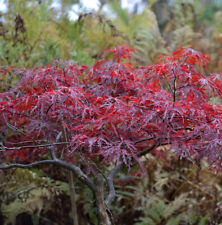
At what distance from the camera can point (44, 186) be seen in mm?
2311

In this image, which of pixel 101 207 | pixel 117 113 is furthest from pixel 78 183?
pixel 117 113

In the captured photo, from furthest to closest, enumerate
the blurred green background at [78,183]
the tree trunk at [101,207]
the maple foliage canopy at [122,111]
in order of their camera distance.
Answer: the blurred green background at [78,183]
the tree trunk at [101,207]
the maple foliage canopy at [122,111]

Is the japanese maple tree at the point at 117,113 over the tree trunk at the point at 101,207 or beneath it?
over

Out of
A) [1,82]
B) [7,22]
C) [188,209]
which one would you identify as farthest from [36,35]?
[188,209]

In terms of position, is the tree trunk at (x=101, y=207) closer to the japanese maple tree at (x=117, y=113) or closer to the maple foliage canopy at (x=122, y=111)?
the japanese maple tree at (x=117, y=113)

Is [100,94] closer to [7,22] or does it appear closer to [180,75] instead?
[180,75]

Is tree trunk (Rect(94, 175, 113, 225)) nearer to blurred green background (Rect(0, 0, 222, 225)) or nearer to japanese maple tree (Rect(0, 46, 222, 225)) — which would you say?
japanese maple tree (Rect(0, 46, 222, 225))

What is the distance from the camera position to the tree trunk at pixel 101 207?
61.4 inches

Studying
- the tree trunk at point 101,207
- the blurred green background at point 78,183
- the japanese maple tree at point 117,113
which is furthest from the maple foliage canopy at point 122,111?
the blurred green background at point 78,183

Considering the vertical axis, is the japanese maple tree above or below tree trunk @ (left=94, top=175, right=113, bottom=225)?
above

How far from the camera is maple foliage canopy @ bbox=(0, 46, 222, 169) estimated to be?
Answer: 129 cm

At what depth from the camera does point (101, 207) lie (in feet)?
5.21

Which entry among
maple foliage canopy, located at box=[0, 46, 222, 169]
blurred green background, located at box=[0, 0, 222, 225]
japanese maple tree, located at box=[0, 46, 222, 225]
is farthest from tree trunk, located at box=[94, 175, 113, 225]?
blurred green background, located at box=[0, 0, 222, 225]

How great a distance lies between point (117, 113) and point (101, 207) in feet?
1.94
